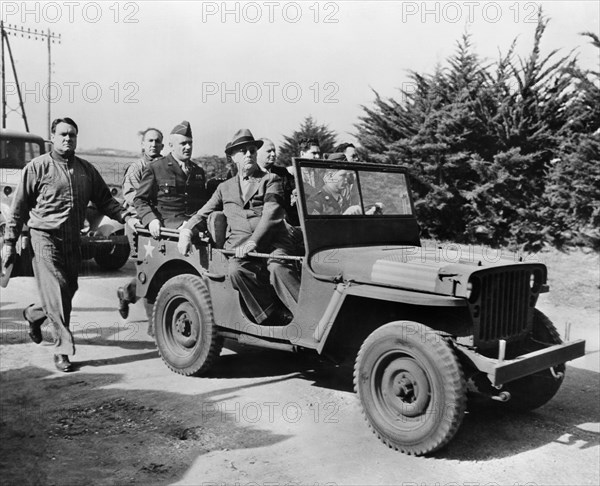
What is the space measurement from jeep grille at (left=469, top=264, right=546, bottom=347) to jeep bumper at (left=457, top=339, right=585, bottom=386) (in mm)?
208

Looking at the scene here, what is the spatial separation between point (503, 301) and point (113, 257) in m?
7.78

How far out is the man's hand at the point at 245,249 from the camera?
15.6 ft

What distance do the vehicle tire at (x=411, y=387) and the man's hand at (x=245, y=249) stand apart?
1276 mm

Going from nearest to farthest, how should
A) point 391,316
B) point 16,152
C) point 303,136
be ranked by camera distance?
point 391,316
point 16,152
point 303,136

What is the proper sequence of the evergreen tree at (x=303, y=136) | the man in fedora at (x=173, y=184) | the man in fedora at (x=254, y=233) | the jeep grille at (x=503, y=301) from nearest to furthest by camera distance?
the jeep grille at (x=503, y=301) → the man in fedora at (x=254, y=233) → the man in fedora at (x=173, y=184) → the evergreen tree at (x=303, y=136)

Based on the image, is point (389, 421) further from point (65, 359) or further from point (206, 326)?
point (65, 359)

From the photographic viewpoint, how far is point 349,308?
13.8 feet

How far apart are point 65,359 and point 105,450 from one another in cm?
178

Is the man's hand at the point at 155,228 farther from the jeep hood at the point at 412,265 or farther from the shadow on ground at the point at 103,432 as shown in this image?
the jeep hood at the point at 412,265

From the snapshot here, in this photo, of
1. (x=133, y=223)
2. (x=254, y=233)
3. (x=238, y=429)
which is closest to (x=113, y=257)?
(x=133, y=223)

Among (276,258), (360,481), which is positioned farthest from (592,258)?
(360,481)

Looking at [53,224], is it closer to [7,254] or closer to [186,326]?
[7,254]

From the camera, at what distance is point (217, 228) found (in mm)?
5035

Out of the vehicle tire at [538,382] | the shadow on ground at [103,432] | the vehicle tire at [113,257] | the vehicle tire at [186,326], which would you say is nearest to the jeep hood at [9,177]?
the vehicle tire at [113,257]
